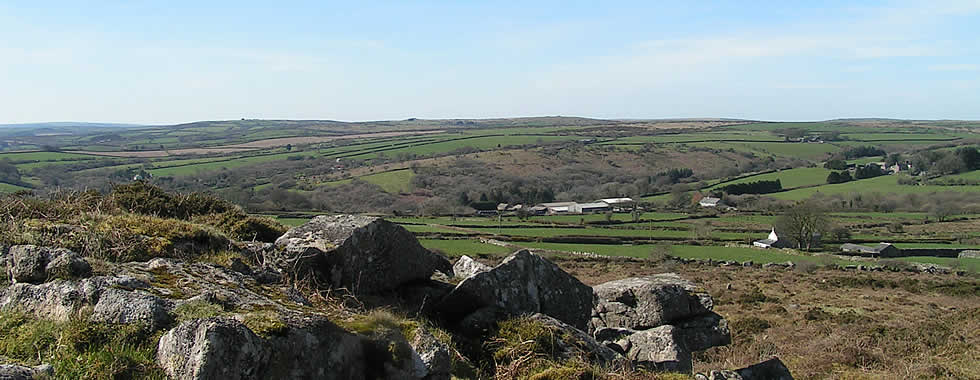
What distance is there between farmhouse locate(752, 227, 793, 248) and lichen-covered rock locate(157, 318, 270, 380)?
64992 mm

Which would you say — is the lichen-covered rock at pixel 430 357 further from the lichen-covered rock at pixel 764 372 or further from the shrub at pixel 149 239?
the shrub at pixel 149 239

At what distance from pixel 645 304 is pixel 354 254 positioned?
228 inches

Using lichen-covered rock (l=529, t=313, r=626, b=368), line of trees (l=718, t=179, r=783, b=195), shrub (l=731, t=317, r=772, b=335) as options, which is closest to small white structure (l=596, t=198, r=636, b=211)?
line of trees (l=718, t=179, r=783, b=195)

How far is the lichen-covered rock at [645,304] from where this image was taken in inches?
447

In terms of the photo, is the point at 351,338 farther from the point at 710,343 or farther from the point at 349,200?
the point at 349,200

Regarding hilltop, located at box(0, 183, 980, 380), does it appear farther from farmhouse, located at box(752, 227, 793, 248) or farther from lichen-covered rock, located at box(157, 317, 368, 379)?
farmhouse, located at box(752, 227, 793, 248)

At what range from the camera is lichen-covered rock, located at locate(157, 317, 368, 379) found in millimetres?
4551

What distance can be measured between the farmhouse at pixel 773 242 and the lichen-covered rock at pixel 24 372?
2593 inches

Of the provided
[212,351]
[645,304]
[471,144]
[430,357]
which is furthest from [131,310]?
[471,144]

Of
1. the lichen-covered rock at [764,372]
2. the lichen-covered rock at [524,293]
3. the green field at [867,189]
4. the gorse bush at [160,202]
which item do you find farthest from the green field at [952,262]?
the gorse bush at [160,202]

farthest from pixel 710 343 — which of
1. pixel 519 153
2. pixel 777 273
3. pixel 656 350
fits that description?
pixel 519 153

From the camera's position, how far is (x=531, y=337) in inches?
292

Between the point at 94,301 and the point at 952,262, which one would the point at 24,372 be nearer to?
the point at 94,301

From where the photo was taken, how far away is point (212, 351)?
452 centimetres
